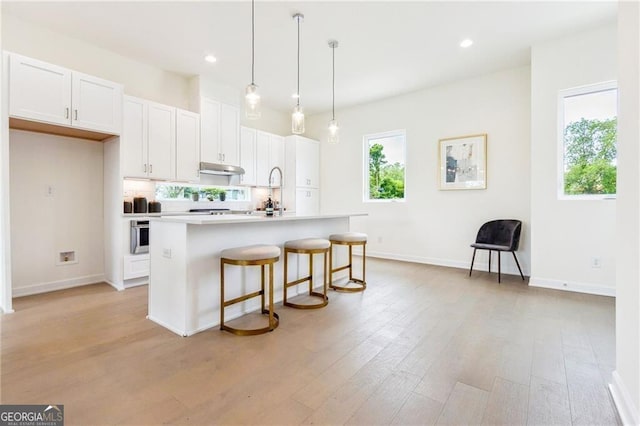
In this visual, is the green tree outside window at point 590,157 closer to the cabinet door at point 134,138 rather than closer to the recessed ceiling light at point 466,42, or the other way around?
the recessed ceiling light at point 466,42

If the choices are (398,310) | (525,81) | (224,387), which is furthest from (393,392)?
(525,81)

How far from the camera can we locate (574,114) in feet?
12.4

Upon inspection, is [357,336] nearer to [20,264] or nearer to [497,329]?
[497,329]

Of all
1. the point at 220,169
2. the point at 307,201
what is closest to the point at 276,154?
the point at 307,201

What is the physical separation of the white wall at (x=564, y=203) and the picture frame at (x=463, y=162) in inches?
35.3

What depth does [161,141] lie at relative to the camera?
4316mm

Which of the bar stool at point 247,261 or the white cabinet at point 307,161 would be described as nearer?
Answer: the bar stool at point 247,261

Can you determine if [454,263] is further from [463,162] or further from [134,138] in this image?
[134,138]

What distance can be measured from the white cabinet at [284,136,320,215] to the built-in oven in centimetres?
294

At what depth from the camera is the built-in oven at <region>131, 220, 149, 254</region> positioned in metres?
3.86

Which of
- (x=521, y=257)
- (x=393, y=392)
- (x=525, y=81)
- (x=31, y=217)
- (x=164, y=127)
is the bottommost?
(x=393, y=392)

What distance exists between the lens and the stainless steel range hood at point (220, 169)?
15.7 feet

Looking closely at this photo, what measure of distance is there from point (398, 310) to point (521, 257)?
8.76ft

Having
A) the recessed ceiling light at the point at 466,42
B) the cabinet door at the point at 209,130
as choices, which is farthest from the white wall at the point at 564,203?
the cabinet door at the point at 209,130
